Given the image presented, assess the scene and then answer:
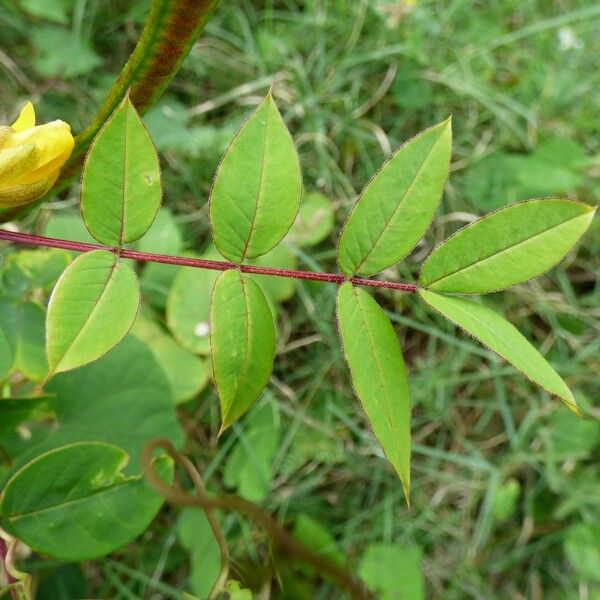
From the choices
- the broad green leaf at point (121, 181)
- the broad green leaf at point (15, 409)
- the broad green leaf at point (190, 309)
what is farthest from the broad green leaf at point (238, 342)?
the broad green leaf at point (190, 309)

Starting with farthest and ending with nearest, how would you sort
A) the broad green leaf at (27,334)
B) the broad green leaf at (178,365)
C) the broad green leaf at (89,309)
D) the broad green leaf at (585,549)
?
1. the broad green leaf at (585,549)
2. the broad green leaf at (178,365)
3. the broad green leaf at (27,334)
4. the broad green leaf at (89,309)

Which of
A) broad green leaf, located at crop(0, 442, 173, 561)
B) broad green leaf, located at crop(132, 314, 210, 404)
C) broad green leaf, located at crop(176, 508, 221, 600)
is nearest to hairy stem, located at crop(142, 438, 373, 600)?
broad green leaf, located at crop(0, 442, 173, 561)

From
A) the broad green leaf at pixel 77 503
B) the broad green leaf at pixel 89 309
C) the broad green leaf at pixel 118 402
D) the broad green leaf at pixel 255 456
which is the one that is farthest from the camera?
the broad green leaf at pixel 255 456

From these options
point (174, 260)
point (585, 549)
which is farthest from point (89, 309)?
point (585, 549)

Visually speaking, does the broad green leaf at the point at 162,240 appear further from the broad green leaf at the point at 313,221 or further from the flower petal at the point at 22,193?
the flower petal at the point at 22,193

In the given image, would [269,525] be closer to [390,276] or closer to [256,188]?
[256,188]

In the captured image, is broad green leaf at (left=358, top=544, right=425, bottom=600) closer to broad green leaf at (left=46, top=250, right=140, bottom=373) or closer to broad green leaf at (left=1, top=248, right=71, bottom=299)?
broad green leaf at (left=1, top=248, right=71, bottom=299)

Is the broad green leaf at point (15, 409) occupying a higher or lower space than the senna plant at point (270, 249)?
lower
